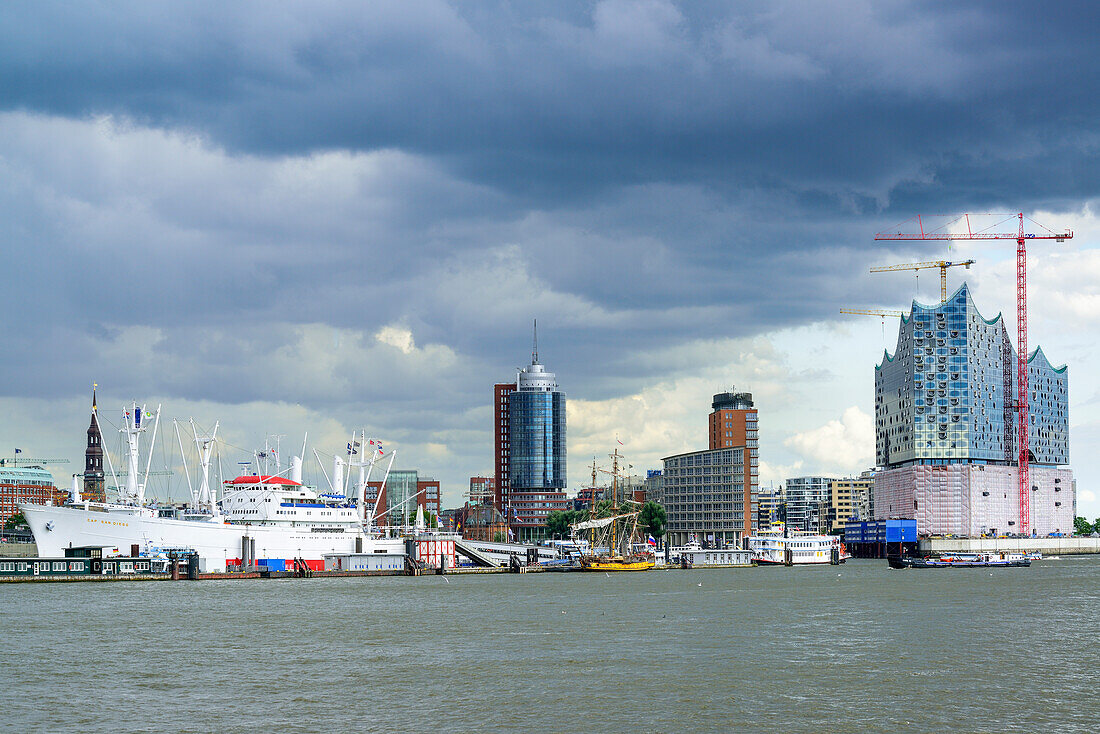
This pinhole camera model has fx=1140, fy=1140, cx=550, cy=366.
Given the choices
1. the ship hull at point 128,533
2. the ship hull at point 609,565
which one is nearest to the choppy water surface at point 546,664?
the ship hull at point 128,533

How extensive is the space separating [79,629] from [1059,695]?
66.6m

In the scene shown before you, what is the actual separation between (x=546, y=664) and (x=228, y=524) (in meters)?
119

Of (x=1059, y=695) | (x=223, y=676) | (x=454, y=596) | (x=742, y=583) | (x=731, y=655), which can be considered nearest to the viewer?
(x=1059, y=695)

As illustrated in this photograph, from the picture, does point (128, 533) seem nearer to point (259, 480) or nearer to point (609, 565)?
point (259, 480)

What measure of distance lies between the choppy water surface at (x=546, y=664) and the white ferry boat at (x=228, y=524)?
5125 centimetres

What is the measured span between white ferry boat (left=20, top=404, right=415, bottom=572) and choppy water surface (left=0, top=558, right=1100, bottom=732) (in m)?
51.2

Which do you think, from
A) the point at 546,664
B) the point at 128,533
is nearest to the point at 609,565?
the point at 128,533

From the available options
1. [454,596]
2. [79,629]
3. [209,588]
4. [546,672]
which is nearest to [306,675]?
[546,672]

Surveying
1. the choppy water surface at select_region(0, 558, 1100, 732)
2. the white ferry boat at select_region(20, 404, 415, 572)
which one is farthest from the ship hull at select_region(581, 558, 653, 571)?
the choppy water surface at select_region(0, 558, 1100, 732)

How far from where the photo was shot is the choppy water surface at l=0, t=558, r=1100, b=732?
4944 centimetres

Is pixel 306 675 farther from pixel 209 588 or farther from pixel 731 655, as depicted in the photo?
pixel 209 588

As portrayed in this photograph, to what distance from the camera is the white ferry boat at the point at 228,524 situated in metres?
169

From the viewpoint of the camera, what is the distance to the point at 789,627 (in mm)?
86438

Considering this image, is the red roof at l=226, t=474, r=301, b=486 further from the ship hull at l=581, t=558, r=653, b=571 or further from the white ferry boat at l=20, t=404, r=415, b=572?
the ship hull at l=581, t=558, r=653, b=571
